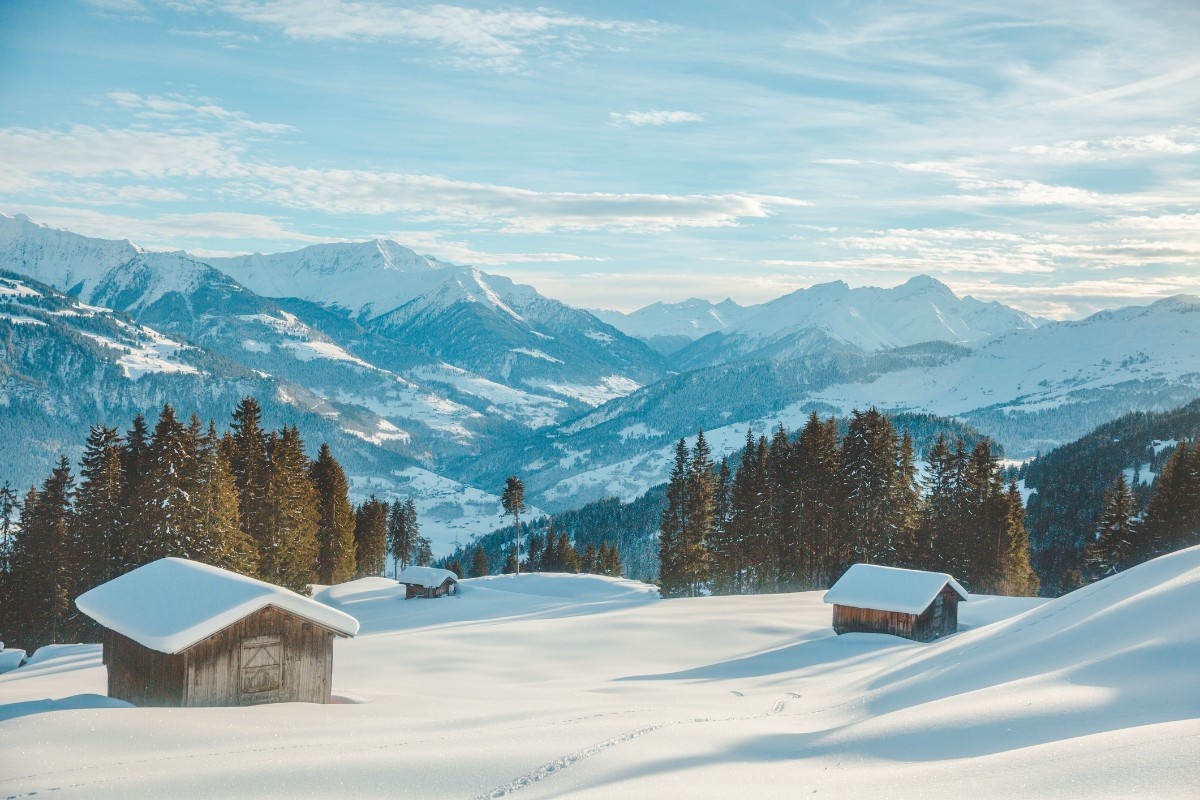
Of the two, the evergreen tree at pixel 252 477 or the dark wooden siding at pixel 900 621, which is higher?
the evergreen tree at pixel 252 477

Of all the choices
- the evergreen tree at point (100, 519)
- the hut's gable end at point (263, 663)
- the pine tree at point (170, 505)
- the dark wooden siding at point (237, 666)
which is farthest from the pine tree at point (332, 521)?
the hut's gable end at point (263, 663)

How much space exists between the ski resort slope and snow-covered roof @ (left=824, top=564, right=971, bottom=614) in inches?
305

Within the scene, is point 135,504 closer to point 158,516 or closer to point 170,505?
point 158,516

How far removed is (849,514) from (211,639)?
148ft

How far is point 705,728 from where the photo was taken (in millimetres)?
18656

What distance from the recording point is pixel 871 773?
13.5m

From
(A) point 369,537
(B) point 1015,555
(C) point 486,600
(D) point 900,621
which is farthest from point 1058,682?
(A) point 369,537

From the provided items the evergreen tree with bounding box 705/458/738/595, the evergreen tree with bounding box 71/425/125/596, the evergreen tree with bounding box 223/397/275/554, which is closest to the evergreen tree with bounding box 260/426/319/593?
the evergreen tree with bounding box 223/397/275/554

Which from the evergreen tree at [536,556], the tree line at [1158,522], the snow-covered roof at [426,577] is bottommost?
the evergreen tree at [536,556]

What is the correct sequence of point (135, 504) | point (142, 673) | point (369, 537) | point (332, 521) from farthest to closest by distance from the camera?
point (369, 537) < point (332, 521) < point (135, 504) < point (142, 673)

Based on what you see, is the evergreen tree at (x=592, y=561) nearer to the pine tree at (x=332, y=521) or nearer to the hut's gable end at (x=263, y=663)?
the pine tree at (x=332, y=521)

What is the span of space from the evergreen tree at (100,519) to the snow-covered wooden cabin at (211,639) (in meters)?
21.8

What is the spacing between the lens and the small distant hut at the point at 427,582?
209ft

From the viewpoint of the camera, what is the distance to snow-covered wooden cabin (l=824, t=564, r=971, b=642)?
38.5m
